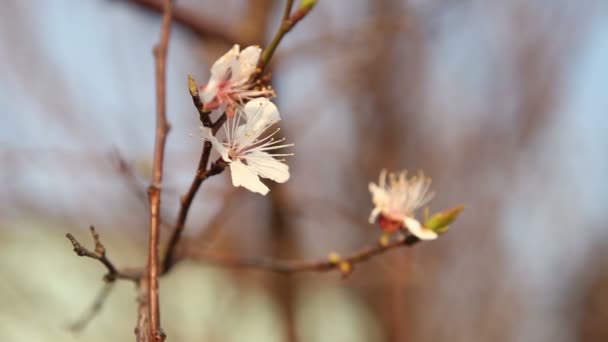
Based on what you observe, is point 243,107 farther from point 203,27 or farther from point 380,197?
point 203,27

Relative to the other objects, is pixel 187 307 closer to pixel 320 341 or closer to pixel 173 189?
pixel 320 341

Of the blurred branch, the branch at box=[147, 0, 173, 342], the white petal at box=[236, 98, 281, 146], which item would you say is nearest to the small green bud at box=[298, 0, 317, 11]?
the white petal at box=[236, 98, 281, 146]

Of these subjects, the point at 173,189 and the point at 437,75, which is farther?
the point at 437,75

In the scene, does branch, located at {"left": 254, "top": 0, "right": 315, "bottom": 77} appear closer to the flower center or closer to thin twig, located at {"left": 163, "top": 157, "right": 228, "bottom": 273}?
thin twig, located at {"left": 163, "top": 157, "right": 228, "bottom": 273}

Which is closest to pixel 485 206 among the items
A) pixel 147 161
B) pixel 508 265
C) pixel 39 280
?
pixel 508 265

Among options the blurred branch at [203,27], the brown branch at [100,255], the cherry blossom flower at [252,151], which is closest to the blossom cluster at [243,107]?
the cherry blossom flower at [252,151]

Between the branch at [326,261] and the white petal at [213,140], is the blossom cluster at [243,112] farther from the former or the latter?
the branch at [326,261]
